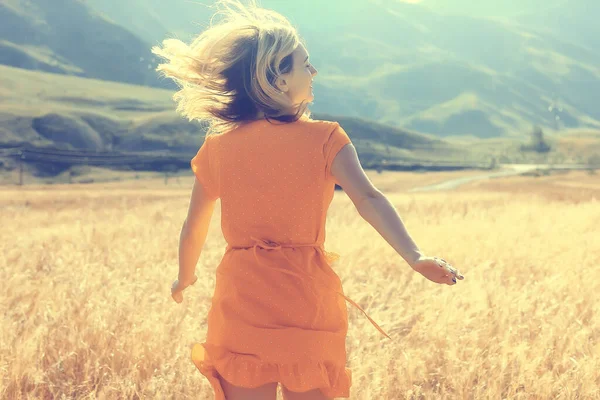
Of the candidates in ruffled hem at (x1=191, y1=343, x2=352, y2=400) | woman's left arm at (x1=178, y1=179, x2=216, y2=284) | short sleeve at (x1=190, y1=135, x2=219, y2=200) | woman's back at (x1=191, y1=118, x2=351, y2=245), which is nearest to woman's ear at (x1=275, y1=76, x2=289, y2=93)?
woman's back at (x1=191, y1=118, x2=351, y2=245)

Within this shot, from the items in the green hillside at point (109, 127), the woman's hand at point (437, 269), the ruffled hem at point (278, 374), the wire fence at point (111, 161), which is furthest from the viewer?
the green hillside at point (109, 127)

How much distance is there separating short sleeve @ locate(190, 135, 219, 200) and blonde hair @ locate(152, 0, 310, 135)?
13cm

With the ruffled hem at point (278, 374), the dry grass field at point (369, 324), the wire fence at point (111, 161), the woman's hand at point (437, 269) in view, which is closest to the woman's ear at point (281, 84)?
the woman's hand at point (437, 269)

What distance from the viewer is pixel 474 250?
8.16 meters

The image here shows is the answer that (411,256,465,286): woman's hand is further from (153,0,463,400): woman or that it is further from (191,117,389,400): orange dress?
(191,117,389,400): orange dress

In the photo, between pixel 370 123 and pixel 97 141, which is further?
pixel 370 123

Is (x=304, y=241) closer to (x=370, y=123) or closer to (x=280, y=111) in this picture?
(x=280, y=111)

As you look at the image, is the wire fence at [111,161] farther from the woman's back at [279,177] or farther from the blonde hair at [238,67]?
the woman's back at [279,177]

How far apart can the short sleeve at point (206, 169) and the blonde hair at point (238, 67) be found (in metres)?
0.13

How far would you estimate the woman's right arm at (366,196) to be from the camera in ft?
8.58

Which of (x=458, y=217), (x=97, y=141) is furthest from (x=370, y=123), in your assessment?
(x=458, y=217)

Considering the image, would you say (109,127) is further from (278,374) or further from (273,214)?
(278,374)

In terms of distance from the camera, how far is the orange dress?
2.65 metres

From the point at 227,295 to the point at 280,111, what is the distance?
725 mm
